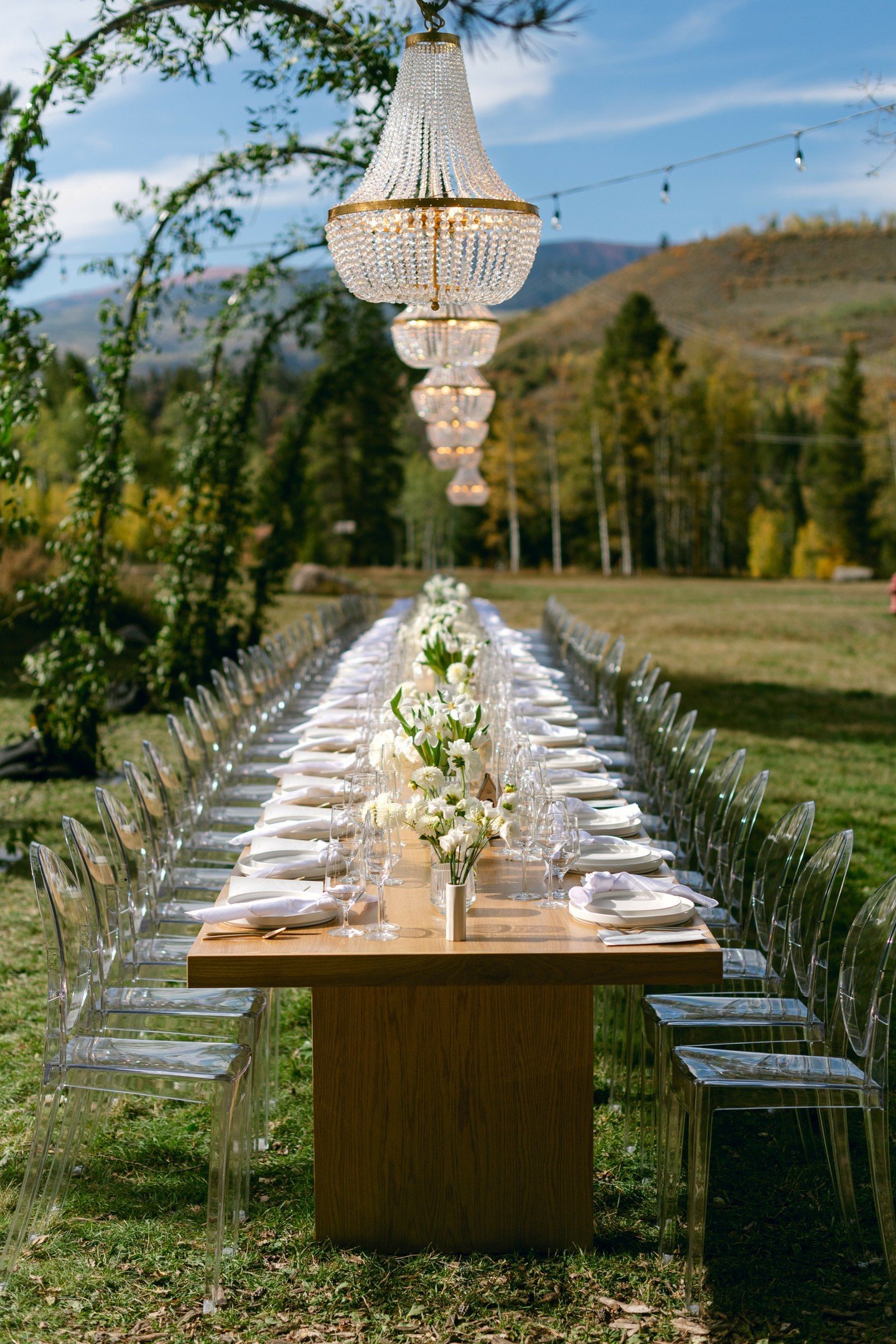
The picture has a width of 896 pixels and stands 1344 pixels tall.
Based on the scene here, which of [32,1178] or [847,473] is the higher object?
[847,473]

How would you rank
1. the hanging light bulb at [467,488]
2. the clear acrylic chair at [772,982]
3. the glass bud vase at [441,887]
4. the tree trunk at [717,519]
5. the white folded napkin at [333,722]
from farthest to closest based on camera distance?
the tree trunk at [717,519] < the hanging light bulb at [467,488] < the white folded napkin at [333,722] < the clear acrylic chair at [772,982] < the glass bud vase at [441,887]

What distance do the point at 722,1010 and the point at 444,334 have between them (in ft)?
13.2

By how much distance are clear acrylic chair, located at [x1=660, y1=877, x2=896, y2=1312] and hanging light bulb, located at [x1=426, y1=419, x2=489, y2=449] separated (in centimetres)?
748

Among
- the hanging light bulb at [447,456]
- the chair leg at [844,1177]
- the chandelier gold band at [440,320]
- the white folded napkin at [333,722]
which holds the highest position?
the chandelier gold band at [440,320]

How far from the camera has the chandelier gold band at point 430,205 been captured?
3555mm

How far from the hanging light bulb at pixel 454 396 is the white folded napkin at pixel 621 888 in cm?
584

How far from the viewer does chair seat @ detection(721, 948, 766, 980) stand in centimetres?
355

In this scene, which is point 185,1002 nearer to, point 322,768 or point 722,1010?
point 322,768

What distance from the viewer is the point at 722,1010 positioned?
3.28 metres

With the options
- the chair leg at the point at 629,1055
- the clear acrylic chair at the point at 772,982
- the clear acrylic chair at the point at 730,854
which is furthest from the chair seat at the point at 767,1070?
the clear acrylic chair at the point at 730,854

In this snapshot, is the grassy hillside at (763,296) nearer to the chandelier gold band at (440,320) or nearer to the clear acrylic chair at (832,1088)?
the chandelier gold band at (440,320)

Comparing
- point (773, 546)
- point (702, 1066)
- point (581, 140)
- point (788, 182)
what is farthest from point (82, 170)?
point (702, 1066)

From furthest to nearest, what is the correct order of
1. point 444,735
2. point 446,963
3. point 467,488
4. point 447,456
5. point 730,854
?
1. point 467,488
2. point 447,456
3. point 730,854
4. point 444,735
5. point 446,963

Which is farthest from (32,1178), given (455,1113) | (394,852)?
(394,852)
